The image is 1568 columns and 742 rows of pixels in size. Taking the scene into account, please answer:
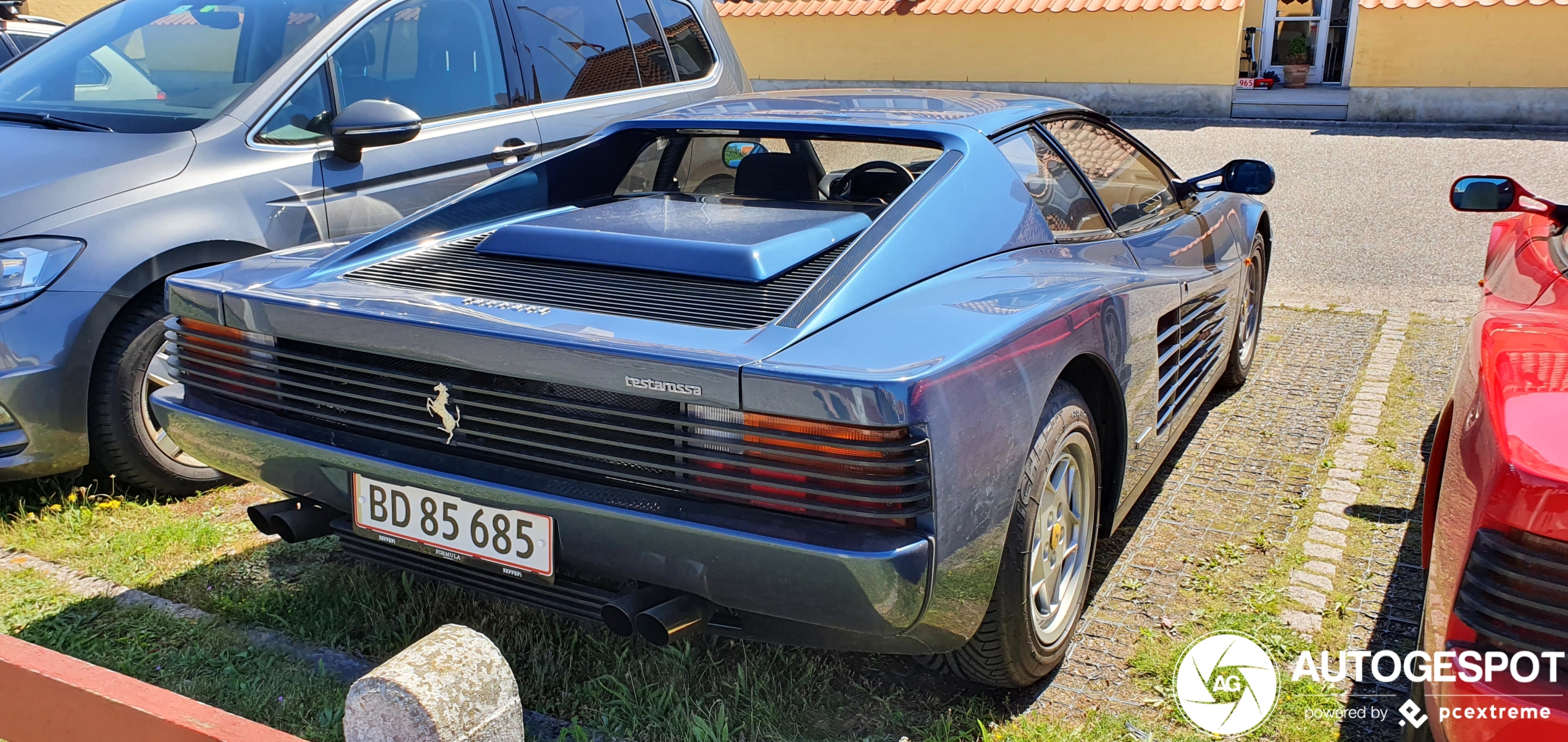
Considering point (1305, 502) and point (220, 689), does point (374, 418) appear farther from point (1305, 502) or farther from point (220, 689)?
point (1305, 502)

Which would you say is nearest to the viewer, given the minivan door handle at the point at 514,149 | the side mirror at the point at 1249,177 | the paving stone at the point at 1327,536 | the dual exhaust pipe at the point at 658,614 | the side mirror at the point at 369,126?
the dual exhaust pipe at the point at 658,614

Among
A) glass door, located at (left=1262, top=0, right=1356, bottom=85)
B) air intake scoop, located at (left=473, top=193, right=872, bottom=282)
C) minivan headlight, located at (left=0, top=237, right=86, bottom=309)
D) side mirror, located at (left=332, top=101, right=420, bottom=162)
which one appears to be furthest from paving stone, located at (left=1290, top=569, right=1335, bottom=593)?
glass door, located at (left=1262, top=0, right=1356, bottom=85)

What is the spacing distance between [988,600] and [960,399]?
0.50 m

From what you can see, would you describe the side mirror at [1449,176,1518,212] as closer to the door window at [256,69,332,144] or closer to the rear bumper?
the rear bumper

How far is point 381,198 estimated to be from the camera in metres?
4.16

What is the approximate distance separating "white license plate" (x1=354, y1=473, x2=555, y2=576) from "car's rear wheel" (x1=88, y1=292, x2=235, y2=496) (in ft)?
4.23

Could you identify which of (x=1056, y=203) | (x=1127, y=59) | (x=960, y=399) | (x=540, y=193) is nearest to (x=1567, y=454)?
(x=960, y=399)

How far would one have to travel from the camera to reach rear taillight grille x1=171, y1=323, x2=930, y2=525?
209cm

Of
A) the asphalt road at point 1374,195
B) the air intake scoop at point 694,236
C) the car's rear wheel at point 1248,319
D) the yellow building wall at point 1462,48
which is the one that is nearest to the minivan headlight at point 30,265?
the air intake scoop at point 694,236

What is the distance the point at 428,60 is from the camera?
448cm

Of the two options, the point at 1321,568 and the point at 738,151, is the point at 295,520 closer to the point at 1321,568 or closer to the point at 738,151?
the point at 738,151

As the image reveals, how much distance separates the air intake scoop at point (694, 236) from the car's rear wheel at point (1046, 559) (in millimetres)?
693

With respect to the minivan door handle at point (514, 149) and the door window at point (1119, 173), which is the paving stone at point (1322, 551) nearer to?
the door window at point (1119, 173)

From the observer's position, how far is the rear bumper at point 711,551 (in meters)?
2.09
